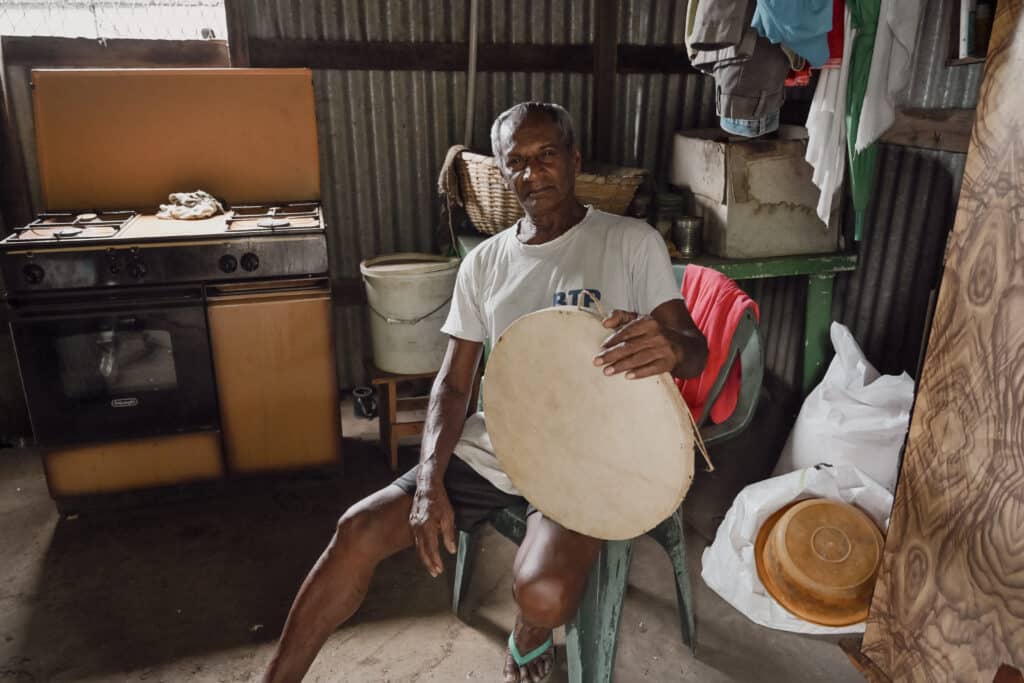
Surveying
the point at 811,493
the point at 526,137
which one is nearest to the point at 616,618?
the point at 811,493

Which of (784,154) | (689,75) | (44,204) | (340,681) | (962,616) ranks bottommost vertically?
(340,681)

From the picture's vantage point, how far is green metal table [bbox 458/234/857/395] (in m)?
3.17

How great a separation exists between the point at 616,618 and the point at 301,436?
1794 mm

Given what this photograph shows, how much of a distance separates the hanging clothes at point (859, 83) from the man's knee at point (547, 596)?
1761mm

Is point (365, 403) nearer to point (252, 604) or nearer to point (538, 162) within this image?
point (252, 604)

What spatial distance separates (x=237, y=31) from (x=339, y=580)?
2.81m

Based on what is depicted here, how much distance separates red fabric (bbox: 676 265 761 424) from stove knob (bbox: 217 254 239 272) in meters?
1.72

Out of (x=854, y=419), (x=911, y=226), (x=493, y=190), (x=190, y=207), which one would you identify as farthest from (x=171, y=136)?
(x=911, y=226)

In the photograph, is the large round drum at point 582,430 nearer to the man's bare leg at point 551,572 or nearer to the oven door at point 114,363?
the man's bare leg at point 551,572

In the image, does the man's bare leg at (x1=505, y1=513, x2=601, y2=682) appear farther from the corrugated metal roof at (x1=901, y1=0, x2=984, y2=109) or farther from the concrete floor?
the corrugated metal roof at (x1=901, y1=0, x2=984, y2=109)

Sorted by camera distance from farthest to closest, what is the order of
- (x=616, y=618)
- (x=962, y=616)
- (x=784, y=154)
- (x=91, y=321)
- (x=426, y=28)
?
(x=426, y=28)
(x=784, y=154)
(x=91, y=321)
(x=616, y=618)
(x=962, y=616)

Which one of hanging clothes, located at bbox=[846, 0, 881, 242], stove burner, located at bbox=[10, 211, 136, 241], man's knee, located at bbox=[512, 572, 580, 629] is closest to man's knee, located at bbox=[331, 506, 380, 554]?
man's knee, located at bbox=[512, 572, 580, 629]

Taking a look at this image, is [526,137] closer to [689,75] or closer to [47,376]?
[47,376]

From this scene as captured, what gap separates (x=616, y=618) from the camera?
1.78m
